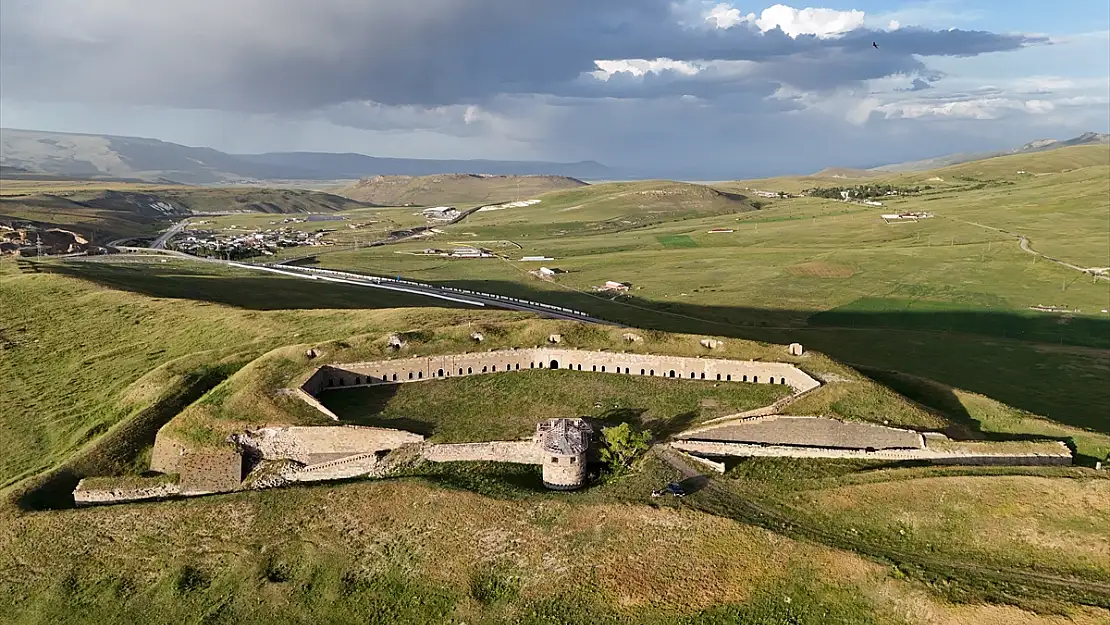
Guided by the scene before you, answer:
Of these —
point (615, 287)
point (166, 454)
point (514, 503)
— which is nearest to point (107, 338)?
point (166, 454)

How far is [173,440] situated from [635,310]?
79.2 meters

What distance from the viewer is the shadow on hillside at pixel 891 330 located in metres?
75.8

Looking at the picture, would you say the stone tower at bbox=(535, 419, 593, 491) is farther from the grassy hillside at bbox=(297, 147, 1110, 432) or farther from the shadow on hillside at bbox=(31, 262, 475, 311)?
the shadow on hillside at bbox=(31, 262, 475, 311)

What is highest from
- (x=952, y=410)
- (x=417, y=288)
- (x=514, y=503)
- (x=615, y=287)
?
(x=952, y=410)

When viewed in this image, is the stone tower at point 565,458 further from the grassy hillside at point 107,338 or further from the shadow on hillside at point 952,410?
the grassy hillside at point 107,338

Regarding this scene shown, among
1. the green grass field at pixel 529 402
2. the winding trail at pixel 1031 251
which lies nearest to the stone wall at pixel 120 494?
the green grass field at pixel 529 402

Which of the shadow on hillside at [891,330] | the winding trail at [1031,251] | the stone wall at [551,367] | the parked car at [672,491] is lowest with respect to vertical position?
the shadow on hillside at [891,330]

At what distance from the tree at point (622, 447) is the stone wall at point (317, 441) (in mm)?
12419

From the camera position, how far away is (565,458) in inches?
1619

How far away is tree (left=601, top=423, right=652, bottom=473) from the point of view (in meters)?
42.7

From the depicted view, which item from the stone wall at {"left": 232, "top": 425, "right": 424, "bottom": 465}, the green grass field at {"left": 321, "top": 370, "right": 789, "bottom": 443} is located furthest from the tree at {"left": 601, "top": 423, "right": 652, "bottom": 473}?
the stone wall at {"left": 232, "top": 425, "right": 424, "bottom": 465}

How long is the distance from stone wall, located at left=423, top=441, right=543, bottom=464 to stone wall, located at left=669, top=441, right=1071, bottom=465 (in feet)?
29.4

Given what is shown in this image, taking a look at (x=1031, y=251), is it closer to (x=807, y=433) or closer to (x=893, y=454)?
(x=807, y=433)

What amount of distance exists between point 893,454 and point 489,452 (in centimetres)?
2494
